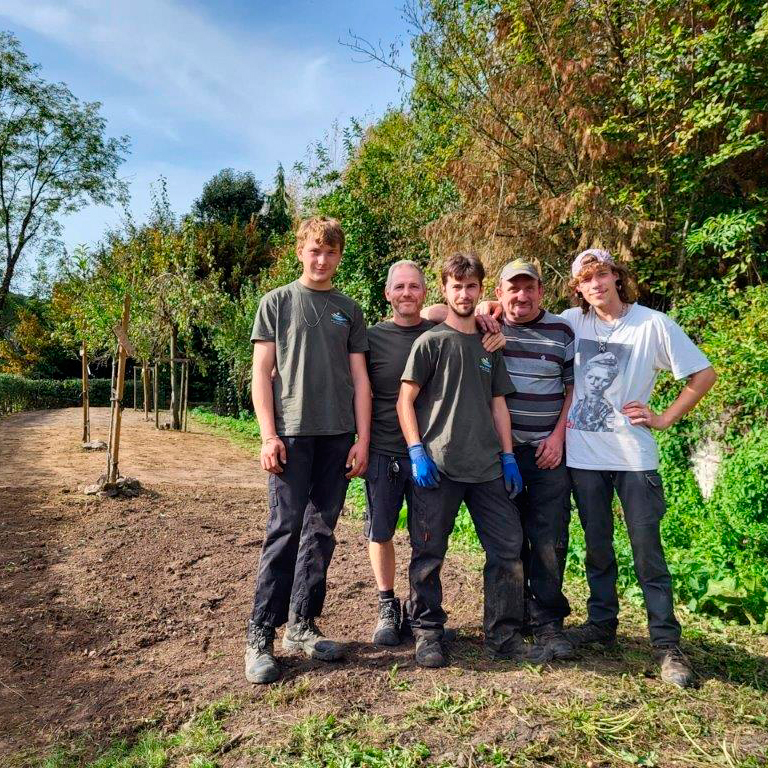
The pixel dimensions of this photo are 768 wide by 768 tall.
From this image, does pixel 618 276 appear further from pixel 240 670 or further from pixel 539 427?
pixel 240 670

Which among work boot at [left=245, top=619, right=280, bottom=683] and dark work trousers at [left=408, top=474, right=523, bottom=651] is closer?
work boot at [left=245, top=619, right=280, bottom=683]

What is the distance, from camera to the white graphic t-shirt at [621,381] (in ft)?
9.37

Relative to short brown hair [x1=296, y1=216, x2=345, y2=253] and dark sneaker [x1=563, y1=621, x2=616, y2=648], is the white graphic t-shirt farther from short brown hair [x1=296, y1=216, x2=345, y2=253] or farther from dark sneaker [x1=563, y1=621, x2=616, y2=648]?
short brown hair [x1=296, y1=216, x2=345, y2=253]

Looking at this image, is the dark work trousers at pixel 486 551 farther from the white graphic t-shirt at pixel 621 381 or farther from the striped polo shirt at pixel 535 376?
the white graphic t-shirt at pixel 621 381

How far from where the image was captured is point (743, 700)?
Answer: 8.41ft

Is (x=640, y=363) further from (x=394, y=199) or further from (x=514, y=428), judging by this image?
(x=394, y=199)

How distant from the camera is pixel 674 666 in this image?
2.68 metres

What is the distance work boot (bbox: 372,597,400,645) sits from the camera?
10.1 ft

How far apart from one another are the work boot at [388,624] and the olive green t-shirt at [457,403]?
2.83 feet

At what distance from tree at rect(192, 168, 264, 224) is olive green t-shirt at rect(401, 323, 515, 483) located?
85.5 ft

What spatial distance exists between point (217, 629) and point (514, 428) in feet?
6.77

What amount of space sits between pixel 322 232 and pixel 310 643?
6.46 feet

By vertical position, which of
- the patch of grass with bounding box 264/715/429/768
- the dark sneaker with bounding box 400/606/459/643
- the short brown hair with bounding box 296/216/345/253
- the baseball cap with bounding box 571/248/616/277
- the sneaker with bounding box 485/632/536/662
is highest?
the short brown hair with bounding box 296/216/345/253

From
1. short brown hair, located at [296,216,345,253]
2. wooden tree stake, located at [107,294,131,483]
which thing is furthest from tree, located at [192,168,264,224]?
short brown hair, located at [296,216,345,253]
